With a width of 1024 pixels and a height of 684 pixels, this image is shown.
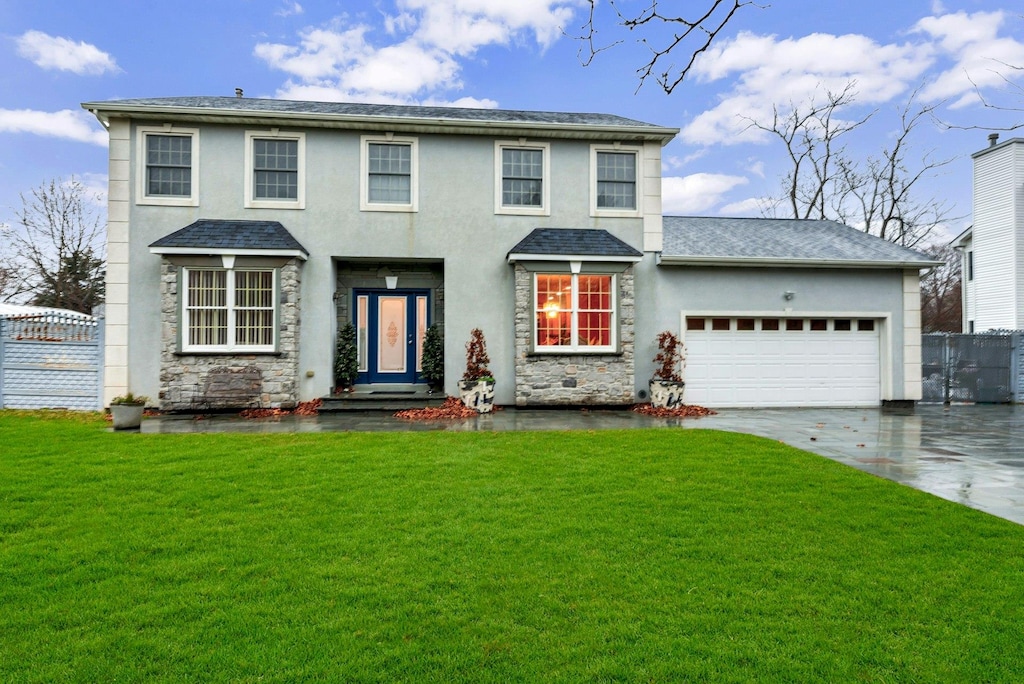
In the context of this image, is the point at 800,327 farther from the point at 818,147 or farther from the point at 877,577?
the point at 818,147

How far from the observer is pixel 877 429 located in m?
9.09

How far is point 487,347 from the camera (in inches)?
452

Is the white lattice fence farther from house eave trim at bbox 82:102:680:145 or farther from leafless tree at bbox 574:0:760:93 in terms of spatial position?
leafless tree at bbox 574:0:760:93

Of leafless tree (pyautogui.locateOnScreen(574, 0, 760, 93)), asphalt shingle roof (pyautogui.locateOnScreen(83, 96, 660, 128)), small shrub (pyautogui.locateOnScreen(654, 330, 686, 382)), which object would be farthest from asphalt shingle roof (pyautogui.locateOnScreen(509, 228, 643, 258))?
leafless tree (pyautogui.locateOnScreen(574, 0, 760, 93))

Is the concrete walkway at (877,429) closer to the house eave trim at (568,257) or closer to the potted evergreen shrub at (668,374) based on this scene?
the potted evergreen shrub at (668,374)

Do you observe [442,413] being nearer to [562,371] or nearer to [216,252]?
[562,371]

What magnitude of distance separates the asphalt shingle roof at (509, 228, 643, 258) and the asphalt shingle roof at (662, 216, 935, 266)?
4.37 feet

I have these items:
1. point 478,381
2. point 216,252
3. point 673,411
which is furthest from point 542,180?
point 216,252

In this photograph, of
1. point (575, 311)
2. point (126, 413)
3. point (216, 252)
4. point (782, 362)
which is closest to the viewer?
point (126, 413)

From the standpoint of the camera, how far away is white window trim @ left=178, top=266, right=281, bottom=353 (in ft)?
34.2

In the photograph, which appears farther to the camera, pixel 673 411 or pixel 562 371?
pixel 562 371

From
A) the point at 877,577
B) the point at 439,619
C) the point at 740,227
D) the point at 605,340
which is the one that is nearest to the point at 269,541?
the point at 439,619

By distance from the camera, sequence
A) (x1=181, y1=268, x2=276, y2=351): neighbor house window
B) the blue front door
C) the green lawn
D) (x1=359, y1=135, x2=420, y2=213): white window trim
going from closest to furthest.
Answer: the green lawn → (x1=181, y1=268, x2=276, y2=351): neighbor house window → (x1=359, y1=135, x2=420, y2=213): white window trim → the blue front door

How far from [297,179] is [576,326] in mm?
7217
